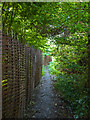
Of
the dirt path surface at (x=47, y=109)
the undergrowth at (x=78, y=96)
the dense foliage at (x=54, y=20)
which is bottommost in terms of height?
the dirt path surface at (x=47, y=109)

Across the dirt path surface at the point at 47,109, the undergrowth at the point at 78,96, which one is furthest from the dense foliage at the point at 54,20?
the dirt path surface at the point at 47,109

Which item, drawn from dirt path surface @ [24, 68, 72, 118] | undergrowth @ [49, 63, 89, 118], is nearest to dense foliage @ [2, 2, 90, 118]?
undergrowth @ [49, 63, 89, 118]

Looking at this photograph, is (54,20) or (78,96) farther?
(78,96)

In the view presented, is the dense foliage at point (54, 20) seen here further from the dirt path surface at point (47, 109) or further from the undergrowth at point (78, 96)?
the dirt path surface at point (47, 109)

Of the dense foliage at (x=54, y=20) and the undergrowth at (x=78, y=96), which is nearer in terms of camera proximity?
the dense foliage at (x=54, y=20)

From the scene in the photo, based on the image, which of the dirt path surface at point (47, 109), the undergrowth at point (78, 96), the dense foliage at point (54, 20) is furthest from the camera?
the dirt path surface at point (47, 109)

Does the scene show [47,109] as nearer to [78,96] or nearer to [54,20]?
[78,96]

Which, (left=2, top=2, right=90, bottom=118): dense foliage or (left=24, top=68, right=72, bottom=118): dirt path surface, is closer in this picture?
(left=2, top=2, right=90, bottom=118): dense foliage

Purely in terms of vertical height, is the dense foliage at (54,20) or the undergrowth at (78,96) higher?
the dense foliage at (54,20)

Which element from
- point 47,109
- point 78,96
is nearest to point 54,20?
point 78,96

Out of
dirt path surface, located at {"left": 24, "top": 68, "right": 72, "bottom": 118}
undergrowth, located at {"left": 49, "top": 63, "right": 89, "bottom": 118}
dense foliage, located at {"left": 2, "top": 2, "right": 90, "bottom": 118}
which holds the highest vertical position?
dense foliage, located at {"left": 2, "top": 2, "right": 90, "bottom": 118}

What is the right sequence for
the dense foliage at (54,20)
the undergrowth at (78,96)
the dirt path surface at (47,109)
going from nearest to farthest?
the dense foliage at (54,20) → the undergrowth at (78,96) → the dirt path surface at (47,109)

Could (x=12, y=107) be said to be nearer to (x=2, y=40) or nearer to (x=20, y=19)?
(x=2, y=40)

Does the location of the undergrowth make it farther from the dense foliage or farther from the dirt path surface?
the dirt path surface
